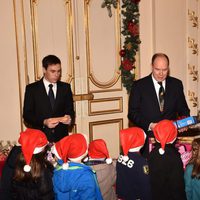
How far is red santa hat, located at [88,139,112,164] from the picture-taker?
8.91 ft

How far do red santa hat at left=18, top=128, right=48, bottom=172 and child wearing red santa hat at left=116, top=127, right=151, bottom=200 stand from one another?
1.99ft

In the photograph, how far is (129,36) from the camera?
212 inches

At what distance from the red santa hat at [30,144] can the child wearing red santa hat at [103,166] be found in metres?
0.43

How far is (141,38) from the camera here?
17.7 ft

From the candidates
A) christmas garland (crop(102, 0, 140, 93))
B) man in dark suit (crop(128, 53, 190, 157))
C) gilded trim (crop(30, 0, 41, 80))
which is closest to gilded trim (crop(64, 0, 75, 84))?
gilded trim (crop(30, 0, 41, 80))

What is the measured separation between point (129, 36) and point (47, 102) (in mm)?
2111

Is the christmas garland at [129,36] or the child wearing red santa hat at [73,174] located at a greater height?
the christmas garland at [129,36]

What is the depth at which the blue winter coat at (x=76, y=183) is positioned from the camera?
239 centimetres

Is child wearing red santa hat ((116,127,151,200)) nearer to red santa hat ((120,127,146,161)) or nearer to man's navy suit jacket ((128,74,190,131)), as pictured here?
red santa hat ((120,127,146,161))

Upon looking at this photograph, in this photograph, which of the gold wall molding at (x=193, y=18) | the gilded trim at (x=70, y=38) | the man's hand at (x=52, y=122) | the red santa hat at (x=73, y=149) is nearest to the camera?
the red santa hat at (x=73, y=149)

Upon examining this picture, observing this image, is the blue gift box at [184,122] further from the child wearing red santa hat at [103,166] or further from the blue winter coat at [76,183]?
the blue winter coat at [76,183]

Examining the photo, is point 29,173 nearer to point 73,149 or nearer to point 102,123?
point 73,149

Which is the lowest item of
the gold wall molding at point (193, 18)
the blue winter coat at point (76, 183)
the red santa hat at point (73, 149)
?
the blue winter coat at point (76, 183)

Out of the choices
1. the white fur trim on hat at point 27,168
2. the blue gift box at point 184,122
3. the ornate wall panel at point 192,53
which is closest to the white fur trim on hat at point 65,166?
the white fur trim on hat at point 27,168
